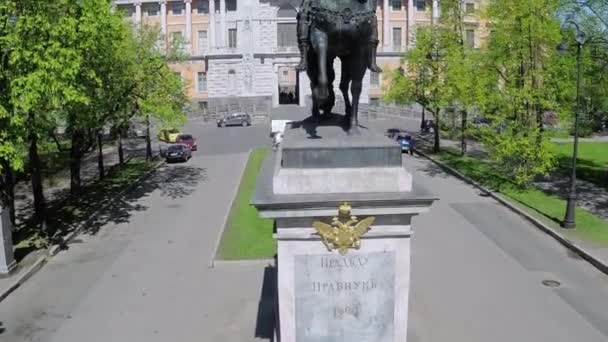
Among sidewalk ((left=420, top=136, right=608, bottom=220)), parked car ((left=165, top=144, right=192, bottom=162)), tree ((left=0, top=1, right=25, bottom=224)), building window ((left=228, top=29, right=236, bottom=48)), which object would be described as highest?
building window ((left=228, top=29, right=236, bottom=48))

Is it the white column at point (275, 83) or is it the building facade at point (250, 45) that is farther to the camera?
the white column at point (275, 83)

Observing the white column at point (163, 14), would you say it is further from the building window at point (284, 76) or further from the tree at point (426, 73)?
the tree at point (426, 73)

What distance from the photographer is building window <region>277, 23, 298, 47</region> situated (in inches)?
2943

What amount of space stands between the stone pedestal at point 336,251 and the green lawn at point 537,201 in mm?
13527

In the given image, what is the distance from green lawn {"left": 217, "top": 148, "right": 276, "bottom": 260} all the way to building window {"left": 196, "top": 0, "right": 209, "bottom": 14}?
56.2 m

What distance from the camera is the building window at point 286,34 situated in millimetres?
74750

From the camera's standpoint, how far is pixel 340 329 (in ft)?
28.8

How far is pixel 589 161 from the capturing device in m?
36.2

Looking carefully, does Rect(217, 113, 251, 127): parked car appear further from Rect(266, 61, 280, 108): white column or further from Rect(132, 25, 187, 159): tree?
Rect(132, 25, 187, 159): tree

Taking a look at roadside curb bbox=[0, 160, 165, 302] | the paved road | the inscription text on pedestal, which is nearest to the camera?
the inscription text on pedestal

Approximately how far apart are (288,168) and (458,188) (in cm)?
2233

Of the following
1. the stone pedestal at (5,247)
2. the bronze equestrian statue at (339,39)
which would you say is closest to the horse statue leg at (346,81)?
the bronze equestrian statue at (339,39)

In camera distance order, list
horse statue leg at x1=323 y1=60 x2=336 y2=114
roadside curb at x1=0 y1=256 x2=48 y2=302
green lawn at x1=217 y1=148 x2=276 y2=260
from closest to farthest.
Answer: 1. horse statue leg at x1=323 y1=60 x2=336 y2=114
2. roadside curb at x1=0 y1=256 x2=48 y2=302
3. green lawn at x1=217 y1=148 x2=276 y2=260

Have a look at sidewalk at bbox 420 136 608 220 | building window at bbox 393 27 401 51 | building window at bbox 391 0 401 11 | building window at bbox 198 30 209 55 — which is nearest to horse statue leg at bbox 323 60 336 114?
sidewalk at bbox 420 136 608 220
